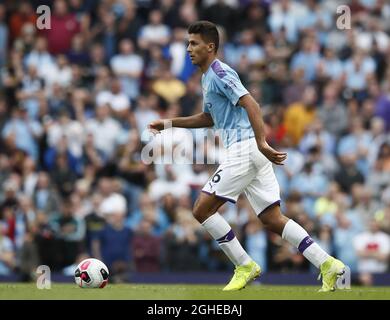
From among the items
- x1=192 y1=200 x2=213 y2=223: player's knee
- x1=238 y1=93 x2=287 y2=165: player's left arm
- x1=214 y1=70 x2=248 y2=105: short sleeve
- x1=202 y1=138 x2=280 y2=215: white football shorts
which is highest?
x1=214 y1=70 x2=248 y2=105: short sleeve

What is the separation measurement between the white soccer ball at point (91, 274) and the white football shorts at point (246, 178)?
149 cm

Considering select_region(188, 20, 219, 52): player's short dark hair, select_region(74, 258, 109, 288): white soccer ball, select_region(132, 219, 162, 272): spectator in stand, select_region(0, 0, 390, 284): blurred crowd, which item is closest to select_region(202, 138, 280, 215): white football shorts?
select_region(188, 20, 219, 52): player's short dark hair

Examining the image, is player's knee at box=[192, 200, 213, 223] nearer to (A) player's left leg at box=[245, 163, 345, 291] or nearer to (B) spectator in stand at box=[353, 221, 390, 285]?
(A) player's left leg at box=[245, 163, 345, 291]

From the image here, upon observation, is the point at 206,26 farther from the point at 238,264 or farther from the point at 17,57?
the point at 17,57

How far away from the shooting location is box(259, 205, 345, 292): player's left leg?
40.5 feet

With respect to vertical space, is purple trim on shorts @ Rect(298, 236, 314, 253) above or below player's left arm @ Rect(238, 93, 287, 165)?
below

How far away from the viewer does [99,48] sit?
23359mm

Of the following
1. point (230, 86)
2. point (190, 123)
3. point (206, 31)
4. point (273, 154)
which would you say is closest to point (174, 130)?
point (190, 123)

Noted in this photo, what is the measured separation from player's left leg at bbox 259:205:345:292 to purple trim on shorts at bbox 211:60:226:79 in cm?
148

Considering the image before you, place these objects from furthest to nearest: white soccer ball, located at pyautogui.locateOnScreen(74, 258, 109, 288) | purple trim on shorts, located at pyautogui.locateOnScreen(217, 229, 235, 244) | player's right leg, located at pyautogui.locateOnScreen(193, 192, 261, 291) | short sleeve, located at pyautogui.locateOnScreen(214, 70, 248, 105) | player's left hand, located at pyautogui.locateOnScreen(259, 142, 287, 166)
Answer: white soccer ball, located at pyautogui.locateOnScreen(74, 258, 109, 288) < purple trim on shorts, located at pyautogui.locateOnScreen(217, 229, 235, 244) < player's right leg, located at pyautogui.locateOnScreen(193, 192, 261, 291) < short sleeve, located at pyautogui.locateOnScreen(214, 70, 248, 105) < player's left hand, located at pyautogui.locateOnScreen(259, 142, 287, 166)

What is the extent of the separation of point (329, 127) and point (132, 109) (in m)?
3.68

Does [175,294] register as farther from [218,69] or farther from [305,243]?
[218,69]

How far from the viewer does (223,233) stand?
12.6m
